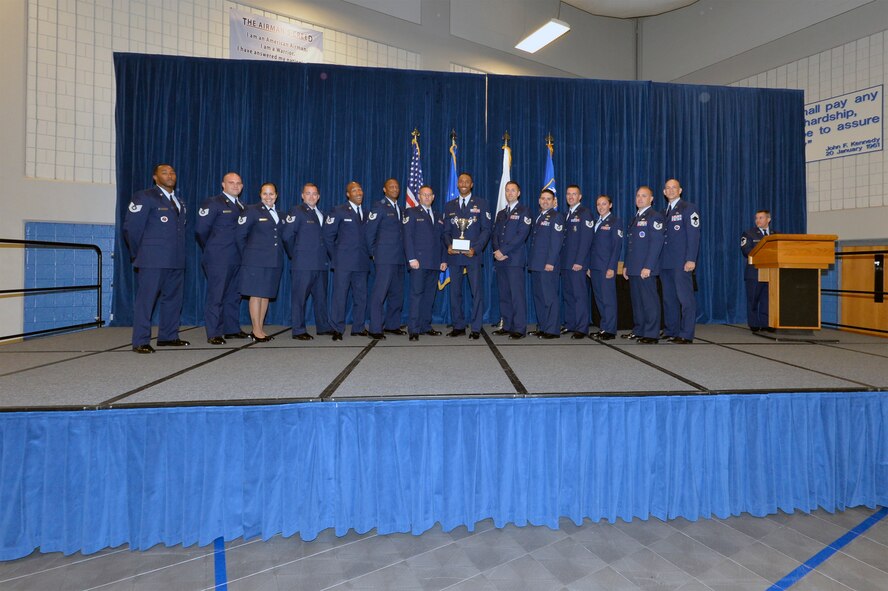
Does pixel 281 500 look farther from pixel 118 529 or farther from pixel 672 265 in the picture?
pixel 672 265

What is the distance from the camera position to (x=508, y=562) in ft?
6.51

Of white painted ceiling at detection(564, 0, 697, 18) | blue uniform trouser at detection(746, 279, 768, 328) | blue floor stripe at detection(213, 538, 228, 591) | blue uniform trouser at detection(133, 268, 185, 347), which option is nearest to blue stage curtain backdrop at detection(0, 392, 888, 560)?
blue floor stripe at detection(213, 538, 228, 591)

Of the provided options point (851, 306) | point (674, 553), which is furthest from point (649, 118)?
point (674, 553)

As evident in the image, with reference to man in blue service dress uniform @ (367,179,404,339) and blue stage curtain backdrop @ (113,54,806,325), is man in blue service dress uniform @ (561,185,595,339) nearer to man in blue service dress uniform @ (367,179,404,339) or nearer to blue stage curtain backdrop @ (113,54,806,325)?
blue stage curtain backdrop @ (113,54,806,325)

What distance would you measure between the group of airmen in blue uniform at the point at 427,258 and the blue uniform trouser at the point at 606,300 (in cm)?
1

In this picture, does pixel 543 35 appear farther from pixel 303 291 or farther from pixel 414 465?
pixel 414 465

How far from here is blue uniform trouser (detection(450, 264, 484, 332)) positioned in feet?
15.0

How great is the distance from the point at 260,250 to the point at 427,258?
1.57 meters

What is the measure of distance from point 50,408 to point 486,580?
205 cm

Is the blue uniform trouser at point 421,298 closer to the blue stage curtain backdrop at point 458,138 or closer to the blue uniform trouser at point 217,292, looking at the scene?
the blue stage curtain backdrop at point 458,138

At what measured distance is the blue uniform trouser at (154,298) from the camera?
3699 millimetres

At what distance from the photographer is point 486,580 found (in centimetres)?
185

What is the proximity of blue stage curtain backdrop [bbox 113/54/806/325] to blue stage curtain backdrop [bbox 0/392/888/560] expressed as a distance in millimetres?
3984

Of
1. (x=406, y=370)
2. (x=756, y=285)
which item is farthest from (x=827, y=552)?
(x=756, y=285)
